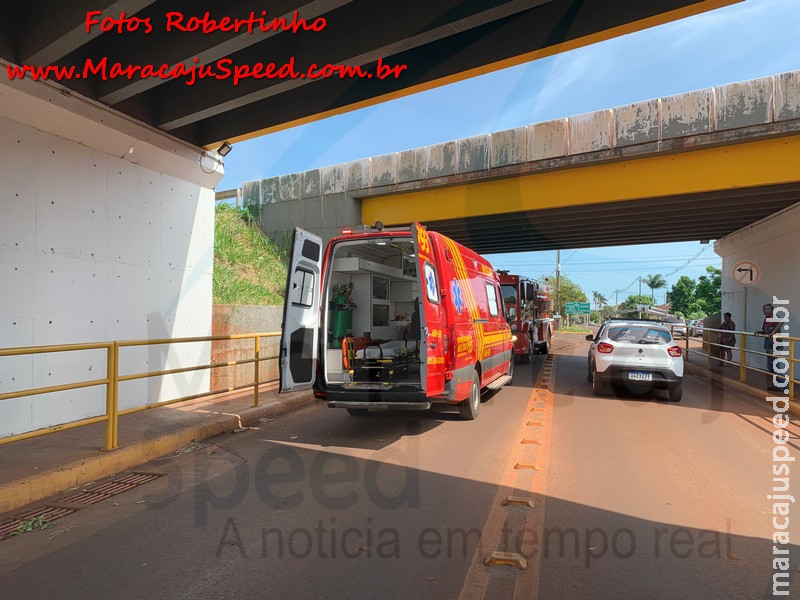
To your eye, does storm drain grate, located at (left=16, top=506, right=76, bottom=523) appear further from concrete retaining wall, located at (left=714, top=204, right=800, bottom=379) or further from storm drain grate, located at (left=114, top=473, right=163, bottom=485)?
concrete retaining wall, located at (left=714, top=204, right=800, bottom=379)

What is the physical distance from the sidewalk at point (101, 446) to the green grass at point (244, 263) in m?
4.03

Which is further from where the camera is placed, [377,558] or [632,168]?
[632,168]

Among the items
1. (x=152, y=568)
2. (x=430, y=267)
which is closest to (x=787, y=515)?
(x=430, y=267)

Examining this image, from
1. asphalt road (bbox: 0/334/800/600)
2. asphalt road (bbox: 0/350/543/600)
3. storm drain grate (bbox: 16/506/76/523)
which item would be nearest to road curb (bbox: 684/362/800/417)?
asphalt road (bbox: 0/334/800/600)

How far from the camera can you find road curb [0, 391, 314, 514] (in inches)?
168

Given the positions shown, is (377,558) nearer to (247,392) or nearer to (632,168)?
(247,392)

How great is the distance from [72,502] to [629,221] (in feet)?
53.4

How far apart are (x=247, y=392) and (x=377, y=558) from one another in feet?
22.2

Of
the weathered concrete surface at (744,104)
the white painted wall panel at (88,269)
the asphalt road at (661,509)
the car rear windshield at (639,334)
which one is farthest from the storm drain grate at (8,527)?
the weathered concrete surface at (744,104)

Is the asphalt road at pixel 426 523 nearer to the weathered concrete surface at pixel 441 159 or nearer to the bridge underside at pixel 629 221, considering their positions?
the bridge underside at pixel 629 221

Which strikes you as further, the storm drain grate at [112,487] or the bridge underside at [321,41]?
the bridge underside at [321,41]

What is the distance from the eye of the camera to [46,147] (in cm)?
645

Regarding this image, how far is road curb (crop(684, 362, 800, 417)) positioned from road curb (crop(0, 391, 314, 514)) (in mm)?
9007

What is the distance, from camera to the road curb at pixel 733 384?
8.34m
